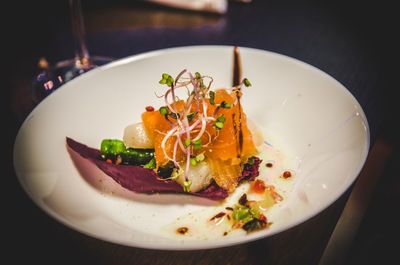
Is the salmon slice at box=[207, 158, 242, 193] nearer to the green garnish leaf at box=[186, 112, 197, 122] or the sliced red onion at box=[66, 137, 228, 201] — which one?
the sliced red onion at box=[66, 137, 228, 201]

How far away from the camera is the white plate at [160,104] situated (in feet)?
4.63

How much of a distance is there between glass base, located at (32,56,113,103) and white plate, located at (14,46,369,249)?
0.55 meters

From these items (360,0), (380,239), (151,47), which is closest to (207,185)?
(380,239)

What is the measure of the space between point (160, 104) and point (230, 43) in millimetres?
1035

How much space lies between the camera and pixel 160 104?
90.4 inches

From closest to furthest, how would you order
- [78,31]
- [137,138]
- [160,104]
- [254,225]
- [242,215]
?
1. [254,225]
2. [242,215]
3. [137,138]
4. [160,104]
5. [78,31]

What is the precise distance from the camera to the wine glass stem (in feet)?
8.78

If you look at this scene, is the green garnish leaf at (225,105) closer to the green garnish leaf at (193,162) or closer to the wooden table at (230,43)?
the green garnish leaf at (193,162)

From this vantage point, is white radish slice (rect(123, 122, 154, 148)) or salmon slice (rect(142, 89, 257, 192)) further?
white radish slice (rect(123, 122, 154, 148))

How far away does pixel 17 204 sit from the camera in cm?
178

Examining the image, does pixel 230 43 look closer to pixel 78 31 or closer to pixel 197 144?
pixel 78 31

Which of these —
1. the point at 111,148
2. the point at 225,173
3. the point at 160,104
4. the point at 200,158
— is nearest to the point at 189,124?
the point at 200,158

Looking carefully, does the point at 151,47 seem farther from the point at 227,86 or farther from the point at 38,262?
the point at 38,262

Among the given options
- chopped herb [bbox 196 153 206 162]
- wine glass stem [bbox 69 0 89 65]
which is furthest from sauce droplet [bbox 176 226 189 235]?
wine glass stem [bbox 69 0 89 65]
